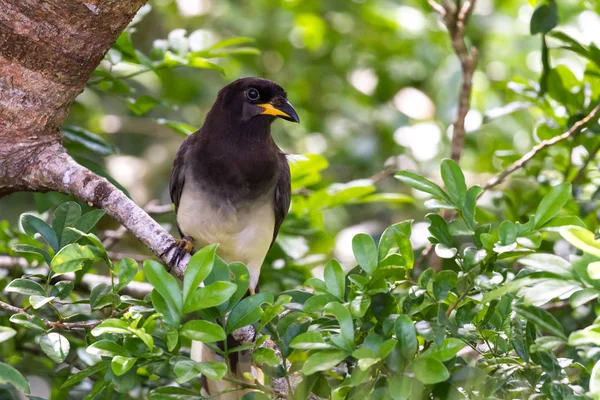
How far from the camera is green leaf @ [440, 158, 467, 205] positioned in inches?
88.4

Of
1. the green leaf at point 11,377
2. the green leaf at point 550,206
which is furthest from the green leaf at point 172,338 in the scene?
the green leaf at point 550,206

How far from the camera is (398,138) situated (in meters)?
5.44

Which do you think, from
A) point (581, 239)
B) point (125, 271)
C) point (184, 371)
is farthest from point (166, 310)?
point (581, 239)

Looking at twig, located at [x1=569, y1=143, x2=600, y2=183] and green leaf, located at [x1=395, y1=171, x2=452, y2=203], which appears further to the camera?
twig, located at [x1=569, y1=143, x2=600, y2=183]

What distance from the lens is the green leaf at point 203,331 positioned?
190cm

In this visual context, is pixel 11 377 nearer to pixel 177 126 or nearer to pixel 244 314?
pixel 244 314

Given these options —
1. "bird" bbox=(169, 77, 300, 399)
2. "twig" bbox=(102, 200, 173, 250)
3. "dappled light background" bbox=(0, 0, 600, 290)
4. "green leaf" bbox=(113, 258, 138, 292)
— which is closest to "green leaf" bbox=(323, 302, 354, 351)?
"green leaf" bbox=(113, 258, 138, 292)

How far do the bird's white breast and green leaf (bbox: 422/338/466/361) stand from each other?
6.26 ft

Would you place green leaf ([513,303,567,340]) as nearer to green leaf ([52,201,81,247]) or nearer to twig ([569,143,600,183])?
green leaf ([52,201,81,247])

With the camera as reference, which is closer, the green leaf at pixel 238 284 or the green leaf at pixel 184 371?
the green leaf at pixel 184 371

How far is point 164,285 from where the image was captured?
196 cm

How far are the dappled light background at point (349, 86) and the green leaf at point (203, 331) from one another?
3204mm

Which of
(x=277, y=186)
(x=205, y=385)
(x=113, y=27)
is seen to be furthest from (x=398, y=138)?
(x=113, y=27)

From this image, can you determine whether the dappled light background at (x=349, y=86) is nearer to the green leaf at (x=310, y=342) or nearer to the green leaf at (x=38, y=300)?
the green leaf at (x=38, y=300)
